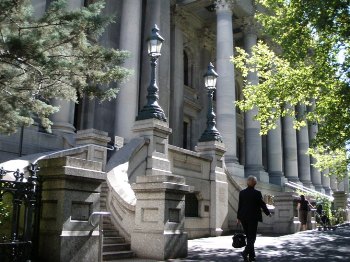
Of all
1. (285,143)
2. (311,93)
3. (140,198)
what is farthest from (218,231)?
(285,143)

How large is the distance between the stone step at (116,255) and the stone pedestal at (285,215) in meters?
10.3

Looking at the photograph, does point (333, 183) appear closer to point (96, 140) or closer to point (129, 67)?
point (129, 67)

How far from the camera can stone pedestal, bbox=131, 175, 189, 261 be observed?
893cm

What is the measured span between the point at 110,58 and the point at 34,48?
1.92 m

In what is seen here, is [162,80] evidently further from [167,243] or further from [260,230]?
[167,243]

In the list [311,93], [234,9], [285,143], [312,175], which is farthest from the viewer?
[312,175]

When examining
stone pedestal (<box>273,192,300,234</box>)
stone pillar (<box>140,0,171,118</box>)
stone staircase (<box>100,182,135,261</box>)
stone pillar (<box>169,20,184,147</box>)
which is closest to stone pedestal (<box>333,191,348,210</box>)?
stone pillar (<box>169,20,184,147</box>)

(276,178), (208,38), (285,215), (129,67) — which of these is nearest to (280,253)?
(285,215)

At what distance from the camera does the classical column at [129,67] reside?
65.0 feet

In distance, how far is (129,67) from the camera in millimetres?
19828

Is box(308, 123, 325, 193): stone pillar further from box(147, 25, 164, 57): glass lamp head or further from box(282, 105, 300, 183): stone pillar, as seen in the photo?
box(147, 25, 164, 57): glass lamp head

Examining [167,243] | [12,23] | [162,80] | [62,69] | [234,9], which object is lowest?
[167,243]

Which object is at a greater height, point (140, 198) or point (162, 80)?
point (162, 80)

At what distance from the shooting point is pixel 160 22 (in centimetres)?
2295
